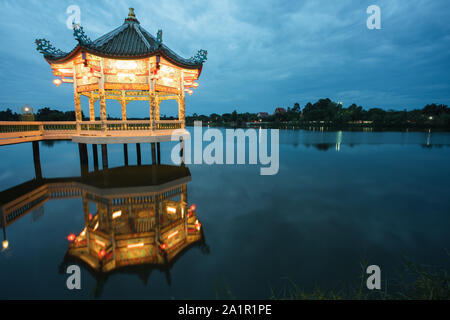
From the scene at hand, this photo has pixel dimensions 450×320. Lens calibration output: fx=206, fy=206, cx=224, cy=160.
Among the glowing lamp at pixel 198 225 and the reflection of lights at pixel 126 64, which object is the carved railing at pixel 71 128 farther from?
the glowing lamp at pixel 198 225

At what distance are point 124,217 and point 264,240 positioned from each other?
210 inches

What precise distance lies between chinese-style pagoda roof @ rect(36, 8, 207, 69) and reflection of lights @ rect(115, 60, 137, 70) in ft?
2.24

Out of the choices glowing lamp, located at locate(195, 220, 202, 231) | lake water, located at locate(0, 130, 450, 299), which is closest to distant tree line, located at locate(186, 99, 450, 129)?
lake water, located at locate(0, 130, 450, 299)

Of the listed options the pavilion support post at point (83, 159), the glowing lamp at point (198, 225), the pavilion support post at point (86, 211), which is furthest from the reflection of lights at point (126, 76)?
the glowing lamp at point (198, 225)

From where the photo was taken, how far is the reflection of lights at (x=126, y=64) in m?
12.7

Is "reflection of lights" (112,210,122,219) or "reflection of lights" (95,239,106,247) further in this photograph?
"reflection of lights" (112,210,122,219)

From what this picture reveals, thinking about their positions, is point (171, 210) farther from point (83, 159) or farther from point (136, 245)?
point (83, 159)

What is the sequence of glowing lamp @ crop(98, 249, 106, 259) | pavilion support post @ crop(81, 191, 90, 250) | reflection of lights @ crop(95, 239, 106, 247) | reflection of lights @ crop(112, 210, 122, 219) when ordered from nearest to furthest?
glowing lamp @ crop(98, 249, 106, 259), reflection of lights @ crop(95, 239, 106, 247), pavilion support post @ crop(81, 191, 90, 250), reflection of lights @ crop(112, 210, 122, 219)

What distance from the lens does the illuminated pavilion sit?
11625mm

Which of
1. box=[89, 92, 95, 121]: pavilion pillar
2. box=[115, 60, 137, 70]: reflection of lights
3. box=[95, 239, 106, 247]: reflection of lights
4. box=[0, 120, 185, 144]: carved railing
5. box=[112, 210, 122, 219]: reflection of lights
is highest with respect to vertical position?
box=[115, 60, 137, 70]: reflection of lights

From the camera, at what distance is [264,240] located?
269 inches

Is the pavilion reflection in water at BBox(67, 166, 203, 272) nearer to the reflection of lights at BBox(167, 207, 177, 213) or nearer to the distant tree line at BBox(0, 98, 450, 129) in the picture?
the reflection of lights at BBox(167, 207, 177, 213)

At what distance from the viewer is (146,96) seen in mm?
15664

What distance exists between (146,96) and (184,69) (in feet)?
12.5
